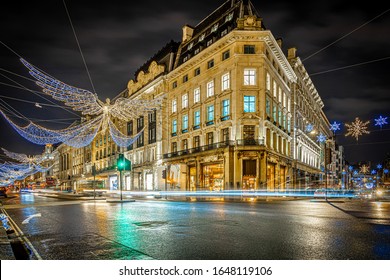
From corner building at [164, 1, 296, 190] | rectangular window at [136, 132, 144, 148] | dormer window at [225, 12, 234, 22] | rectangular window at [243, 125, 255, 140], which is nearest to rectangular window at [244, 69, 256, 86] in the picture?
corner building at [164, 1, 296, 190]

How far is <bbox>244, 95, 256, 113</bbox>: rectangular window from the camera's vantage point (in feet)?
116

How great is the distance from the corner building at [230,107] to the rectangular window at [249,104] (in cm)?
11

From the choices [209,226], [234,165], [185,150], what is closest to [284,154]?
[234,165]

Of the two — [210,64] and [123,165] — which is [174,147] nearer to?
[210,64]

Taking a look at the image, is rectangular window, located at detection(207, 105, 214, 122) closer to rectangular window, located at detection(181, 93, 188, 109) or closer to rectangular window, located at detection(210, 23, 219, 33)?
rectangular window, located at detection(181, 93, 188, 109)

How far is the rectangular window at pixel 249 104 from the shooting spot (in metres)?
35.4

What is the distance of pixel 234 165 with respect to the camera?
1369 inches

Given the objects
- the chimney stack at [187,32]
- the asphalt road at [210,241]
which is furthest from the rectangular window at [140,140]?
the asphalt road at [210,241]

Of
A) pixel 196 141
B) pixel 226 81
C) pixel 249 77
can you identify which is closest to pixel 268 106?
pixel 249 77

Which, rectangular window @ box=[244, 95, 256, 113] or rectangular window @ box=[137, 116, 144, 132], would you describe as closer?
rectangular window @ box=[244, 95, 256, 113]

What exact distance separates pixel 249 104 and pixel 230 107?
2187 millimetres

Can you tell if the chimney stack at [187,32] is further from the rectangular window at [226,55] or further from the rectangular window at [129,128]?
the rectangular window at [129,128]
